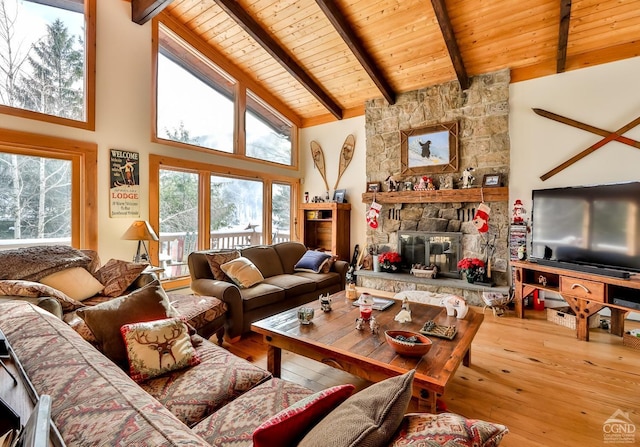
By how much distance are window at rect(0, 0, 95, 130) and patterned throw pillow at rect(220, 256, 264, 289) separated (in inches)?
89.6

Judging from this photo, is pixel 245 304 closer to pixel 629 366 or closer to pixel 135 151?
pixel 135 151

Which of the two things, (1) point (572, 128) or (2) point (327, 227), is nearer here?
(1) point (572, 128)

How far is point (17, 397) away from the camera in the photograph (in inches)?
31.0

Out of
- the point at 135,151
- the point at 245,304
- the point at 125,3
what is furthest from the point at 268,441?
the point at 125,3

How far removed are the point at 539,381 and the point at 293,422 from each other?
2379 millimetres

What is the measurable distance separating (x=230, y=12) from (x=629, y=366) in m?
5.33

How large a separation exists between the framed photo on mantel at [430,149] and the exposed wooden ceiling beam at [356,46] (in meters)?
0.72

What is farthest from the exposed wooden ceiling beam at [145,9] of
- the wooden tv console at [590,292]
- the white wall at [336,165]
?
the wooden tv console at [590,292]

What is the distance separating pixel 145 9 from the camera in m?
3.70

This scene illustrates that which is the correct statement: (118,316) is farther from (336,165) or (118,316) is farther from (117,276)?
(336,165)

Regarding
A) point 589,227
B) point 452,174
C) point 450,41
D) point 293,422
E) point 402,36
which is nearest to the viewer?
point 293,422

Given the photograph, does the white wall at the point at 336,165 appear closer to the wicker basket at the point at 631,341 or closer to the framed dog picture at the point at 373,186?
the framed dog picture at the point at 373,186

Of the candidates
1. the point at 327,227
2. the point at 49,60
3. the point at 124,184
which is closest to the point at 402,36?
the point at 327,227

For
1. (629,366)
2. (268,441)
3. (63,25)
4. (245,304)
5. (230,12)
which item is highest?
(230,12)
